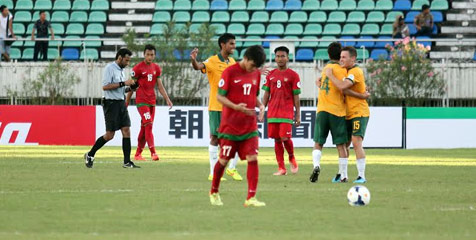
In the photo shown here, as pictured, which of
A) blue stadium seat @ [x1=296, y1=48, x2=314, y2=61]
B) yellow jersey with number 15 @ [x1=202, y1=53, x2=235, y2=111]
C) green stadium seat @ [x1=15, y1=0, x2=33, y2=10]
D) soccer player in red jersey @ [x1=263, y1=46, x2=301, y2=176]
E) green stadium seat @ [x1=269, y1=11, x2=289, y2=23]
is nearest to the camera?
yellow jersey with number 15 @ [x1=202, y1=53, x2=235, y2=111]

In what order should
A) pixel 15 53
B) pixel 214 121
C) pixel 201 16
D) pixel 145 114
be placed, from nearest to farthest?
1. pixel 214 121
2. pixel 145 114
3. pixel 15 53
4. pixel 201 16

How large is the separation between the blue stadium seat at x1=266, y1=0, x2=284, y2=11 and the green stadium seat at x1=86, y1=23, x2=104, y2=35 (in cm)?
590

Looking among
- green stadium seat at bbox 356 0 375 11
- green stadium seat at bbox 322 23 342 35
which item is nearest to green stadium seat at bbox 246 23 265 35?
green stadium seat at bbox 322 23 342 35

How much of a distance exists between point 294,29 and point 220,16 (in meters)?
2.68

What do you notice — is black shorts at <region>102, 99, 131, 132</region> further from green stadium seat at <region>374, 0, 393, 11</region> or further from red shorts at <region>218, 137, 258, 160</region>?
green stadium seat at <region>374, 0, 393, 11</region>

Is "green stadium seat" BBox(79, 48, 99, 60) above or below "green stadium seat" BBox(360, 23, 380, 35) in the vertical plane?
below

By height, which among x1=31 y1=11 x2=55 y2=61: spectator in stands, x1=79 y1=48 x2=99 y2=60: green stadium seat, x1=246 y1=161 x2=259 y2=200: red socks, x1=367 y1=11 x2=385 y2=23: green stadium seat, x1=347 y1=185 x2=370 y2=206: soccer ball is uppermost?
x1=367 y1=11 x2=385 y2=23: green stadium seat

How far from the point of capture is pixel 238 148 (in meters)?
11.9

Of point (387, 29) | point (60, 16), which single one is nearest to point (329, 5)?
point (387, 29)

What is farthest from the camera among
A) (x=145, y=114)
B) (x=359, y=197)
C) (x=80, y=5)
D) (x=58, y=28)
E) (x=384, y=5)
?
(x=80, y=5)

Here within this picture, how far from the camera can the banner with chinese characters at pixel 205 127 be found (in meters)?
28.9

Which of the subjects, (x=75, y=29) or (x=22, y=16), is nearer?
(x=75, y=29)

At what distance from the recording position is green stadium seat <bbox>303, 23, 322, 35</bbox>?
36719 mm

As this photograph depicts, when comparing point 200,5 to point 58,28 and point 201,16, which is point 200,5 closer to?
point 201,16
